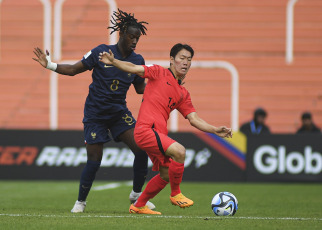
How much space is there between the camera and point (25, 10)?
1930 centimetres

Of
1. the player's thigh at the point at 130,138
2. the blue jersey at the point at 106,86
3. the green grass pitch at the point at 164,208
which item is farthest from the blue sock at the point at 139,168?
the blue jersey at the point at 106,86

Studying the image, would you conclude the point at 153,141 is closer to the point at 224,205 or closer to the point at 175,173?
the point at 175,173

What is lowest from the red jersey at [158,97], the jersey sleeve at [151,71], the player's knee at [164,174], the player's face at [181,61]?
the player's knee at [164,174]

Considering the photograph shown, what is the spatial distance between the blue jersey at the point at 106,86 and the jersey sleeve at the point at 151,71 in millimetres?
657

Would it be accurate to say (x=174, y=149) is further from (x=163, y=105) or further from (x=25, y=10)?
(x=25, y=10)

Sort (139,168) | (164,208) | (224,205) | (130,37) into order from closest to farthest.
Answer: (224,205)
(130,37)
(139,168)
(164,208)

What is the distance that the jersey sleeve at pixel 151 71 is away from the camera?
704 centimetres

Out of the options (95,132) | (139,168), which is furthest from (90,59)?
(139,168)

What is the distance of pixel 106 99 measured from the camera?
774 centimetres

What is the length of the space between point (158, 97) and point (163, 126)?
0.30m

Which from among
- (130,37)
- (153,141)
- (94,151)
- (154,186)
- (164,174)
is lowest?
(154,186)

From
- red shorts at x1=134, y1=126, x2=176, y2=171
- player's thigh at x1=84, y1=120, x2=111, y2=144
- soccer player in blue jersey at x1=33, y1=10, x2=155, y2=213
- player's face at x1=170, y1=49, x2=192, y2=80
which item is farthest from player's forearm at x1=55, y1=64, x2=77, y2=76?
player's face at x1=170, y1=49, x2=192, y2=80

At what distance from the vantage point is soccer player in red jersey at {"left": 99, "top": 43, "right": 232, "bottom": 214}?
700cm

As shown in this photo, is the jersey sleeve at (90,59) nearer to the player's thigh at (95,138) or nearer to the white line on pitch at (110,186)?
the player's thigh at (95,138)
